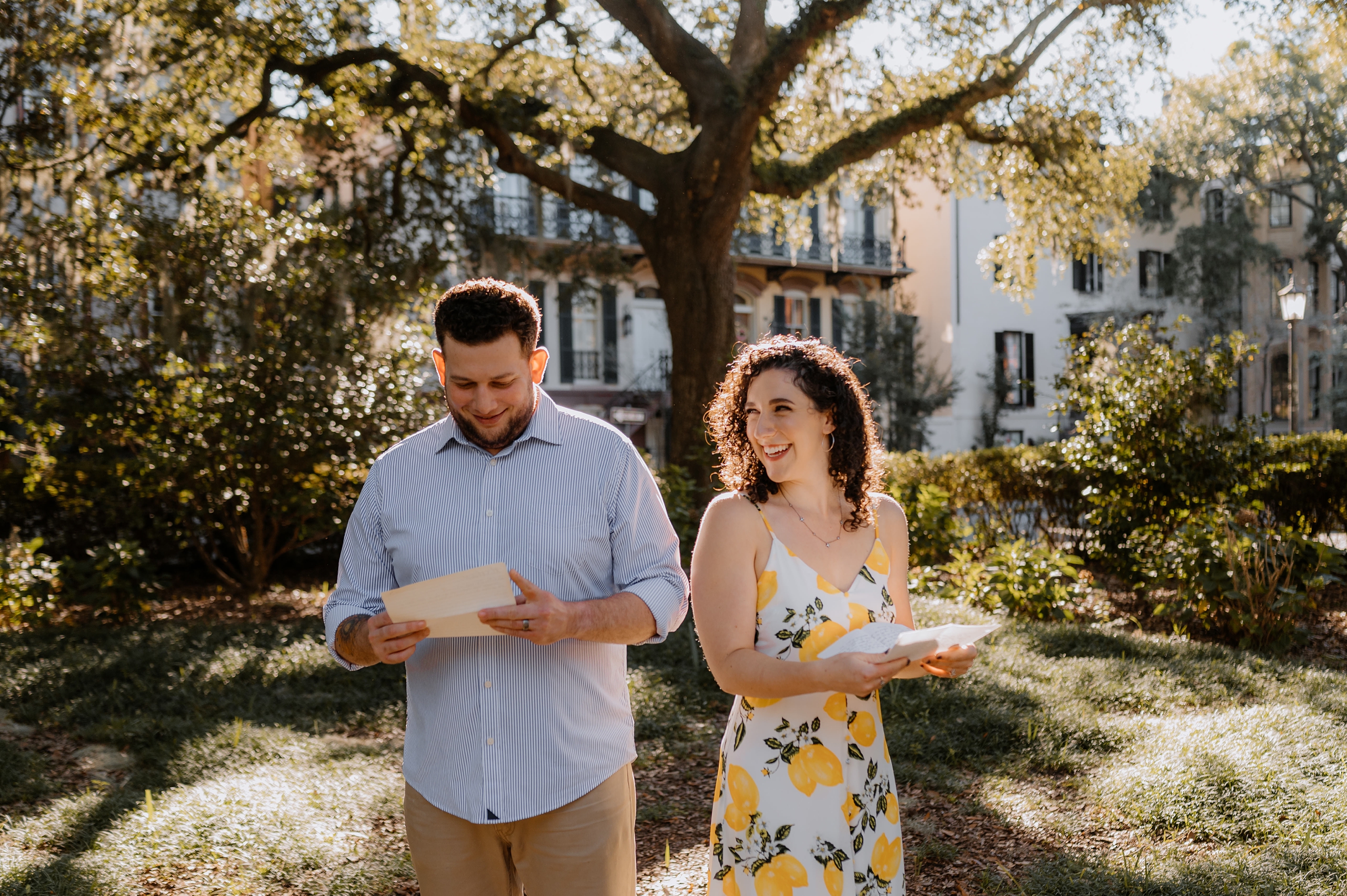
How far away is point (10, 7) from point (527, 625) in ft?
35.2

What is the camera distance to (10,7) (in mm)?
9758

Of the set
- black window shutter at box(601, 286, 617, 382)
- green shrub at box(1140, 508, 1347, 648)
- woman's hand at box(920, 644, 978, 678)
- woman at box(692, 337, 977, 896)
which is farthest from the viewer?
black window shutter at box(601, 286, 617, 382)

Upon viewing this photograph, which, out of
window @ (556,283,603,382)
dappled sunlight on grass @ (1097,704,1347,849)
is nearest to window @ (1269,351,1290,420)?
window @ (556,283,603,382)

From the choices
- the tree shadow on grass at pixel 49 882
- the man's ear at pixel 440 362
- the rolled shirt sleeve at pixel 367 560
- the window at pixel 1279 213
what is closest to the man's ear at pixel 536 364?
the man's ear at pixel 440 362

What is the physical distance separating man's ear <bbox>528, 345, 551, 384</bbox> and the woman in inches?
19.0

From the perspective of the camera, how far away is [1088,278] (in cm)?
3159

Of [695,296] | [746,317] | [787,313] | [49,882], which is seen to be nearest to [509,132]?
[695,296]

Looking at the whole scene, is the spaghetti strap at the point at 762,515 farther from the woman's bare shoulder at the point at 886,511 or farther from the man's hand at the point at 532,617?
the man's hand at the point at 532,617

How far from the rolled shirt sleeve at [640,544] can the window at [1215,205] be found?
34808mm

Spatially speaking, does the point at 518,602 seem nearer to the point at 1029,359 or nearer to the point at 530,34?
the point at 530,34

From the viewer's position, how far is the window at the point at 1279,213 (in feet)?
111

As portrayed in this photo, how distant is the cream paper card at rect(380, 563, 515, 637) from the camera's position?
2010 millimetres

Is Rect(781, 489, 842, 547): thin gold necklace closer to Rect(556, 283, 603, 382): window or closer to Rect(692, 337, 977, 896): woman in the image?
Rect(692, 337, 977, 896): woman

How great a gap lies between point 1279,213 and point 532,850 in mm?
38755
